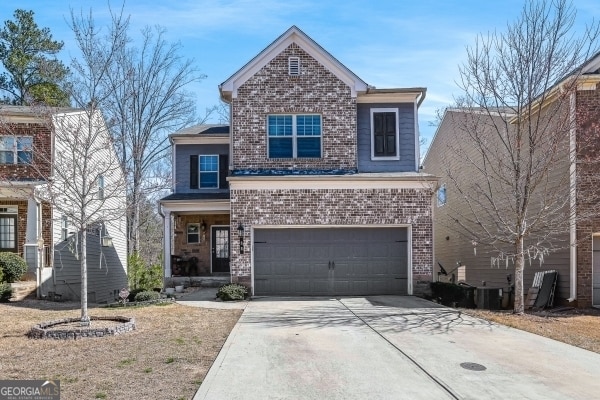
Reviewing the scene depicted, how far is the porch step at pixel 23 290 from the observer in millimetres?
15648

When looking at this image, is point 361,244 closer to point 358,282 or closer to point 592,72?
point 358,282

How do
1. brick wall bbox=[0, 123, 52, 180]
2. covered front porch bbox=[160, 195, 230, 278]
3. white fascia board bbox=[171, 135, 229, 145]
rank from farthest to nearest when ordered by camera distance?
white fascia board bbox=[171, 135, 229, 145] < covered front porch bbox=[160, 195, 230, 278] < brick wall bbox=[0, 123, 52, 180]

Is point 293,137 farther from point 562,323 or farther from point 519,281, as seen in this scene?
point 562,323

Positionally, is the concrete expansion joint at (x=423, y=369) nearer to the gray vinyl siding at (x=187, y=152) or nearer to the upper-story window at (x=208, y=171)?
the upper-story window at (x=208, y=171)

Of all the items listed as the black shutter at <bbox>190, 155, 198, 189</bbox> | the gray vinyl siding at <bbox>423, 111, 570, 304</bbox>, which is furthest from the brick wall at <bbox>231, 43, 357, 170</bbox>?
→ the black shutter at <bbox>190, 155, 198, 189</bbox>

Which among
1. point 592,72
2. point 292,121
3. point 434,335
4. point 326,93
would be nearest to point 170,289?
point 292,121

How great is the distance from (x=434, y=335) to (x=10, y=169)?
15346mm

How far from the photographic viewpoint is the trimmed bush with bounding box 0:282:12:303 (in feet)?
49.7

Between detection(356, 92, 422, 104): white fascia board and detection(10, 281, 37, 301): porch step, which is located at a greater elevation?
detection(356, 92, 422, 104): white fascia board

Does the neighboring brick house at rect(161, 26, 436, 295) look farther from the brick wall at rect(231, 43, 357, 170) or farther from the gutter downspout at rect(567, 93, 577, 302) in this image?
the gutter downspout at rect(567, 93, 577, 302)

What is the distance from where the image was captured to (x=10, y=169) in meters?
18.0

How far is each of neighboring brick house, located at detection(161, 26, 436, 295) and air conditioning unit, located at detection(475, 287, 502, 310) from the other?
5.98ft

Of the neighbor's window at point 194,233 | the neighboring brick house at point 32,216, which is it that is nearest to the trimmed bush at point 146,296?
the neighboring brick house at point 32,216

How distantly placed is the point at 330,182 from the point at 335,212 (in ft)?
3.02
